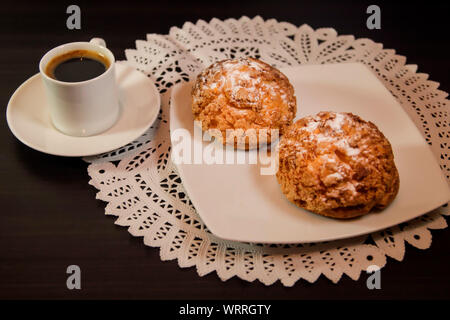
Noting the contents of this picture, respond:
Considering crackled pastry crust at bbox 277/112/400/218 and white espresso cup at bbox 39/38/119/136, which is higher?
white espresso cup at bbox 39/38/119/136

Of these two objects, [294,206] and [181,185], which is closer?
[294,206]

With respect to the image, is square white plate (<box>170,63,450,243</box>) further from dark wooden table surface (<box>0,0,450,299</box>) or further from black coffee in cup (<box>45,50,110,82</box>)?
black coffee in cup (<box>45,50,110,82</box>)

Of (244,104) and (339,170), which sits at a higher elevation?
(244,104)

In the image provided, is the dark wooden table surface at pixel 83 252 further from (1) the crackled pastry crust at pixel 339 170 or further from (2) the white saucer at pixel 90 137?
(1) the crackled pastry crust at pixel 339 170

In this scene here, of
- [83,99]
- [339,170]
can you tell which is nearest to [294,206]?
[339,170]

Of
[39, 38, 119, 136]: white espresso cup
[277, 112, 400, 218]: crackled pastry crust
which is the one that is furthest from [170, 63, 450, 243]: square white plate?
[39, 38, 119, 136]: white espresso cup

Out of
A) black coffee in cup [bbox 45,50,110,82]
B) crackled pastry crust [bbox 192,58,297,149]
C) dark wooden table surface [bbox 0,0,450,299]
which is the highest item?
black coffee in cup [bbox 45,50,110,82]

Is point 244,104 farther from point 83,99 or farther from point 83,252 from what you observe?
point 83,252

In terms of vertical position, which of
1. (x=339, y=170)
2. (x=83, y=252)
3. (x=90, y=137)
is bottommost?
(x=83, y=252)
